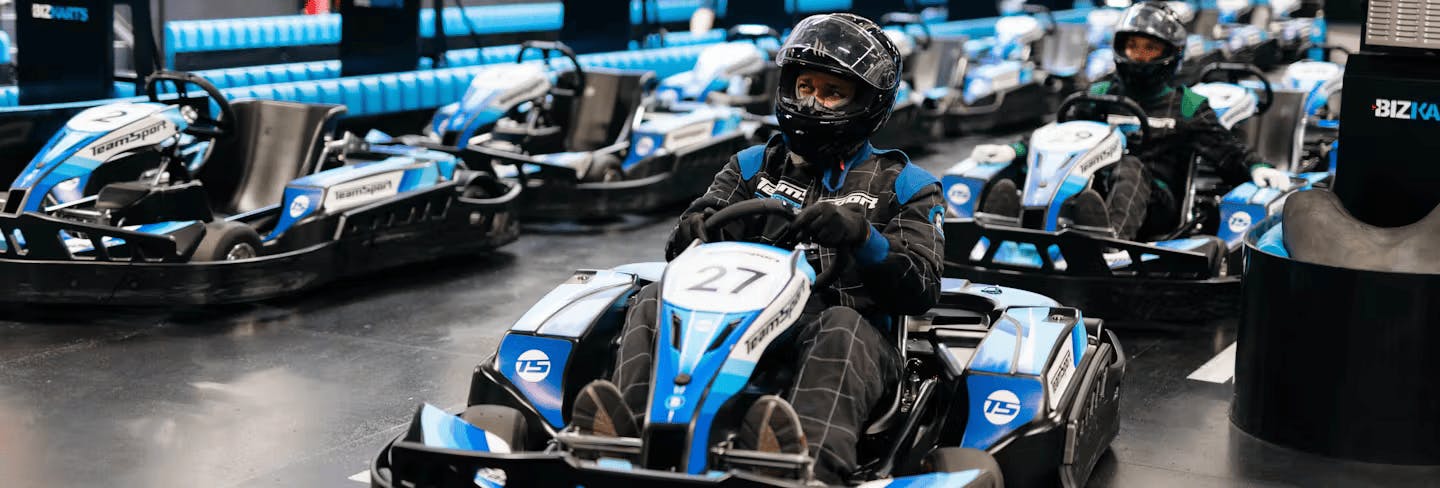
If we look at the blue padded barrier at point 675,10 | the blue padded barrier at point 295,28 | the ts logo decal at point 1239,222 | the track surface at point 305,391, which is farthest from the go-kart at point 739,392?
the blue padded barrier at point 675,10

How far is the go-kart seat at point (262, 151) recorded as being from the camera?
6328 mm

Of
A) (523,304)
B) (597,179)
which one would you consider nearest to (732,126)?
(597,179)

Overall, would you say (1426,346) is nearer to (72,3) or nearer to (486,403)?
(486,403)

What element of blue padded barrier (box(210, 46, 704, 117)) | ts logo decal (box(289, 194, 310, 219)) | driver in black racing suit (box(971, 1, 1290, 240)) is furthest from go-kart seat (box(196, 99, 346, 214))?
driver in black racing suit (box(971, 1, 1290, 240))

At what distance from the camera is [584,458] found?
2.88 meters

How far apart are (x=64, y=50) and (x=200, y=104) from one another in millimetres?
1381

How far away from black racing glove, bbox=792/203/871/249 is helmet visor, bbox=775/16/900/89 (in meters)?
0.38

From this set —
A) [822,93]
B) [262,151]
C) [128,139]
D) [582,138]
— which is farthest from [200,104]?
[822,93]

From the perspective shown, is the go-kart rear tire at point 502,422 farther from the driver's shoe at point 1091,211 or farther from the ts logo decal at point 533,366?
the driver's shoe at point 1091,211

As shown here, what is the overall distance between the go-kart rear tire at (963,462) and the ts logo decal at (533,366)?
0.79 m

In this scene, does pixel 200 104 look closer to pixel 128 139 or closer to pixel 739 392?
pixel 128 139

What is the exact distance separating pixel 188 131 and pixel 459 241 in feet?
3.65

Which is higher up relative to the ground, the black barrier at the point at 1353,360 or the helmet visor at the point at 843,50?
the helmet visor at the point at 843,50

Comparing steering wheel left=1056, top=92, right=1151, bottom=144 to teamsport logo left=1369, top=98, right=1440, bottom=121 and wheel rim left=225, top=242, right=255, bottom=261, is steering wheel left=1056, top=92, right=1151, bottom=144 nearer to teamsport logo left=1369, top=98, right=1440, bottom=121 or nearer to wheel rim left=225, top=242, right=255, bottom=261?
teamsport logo left=1369, top=98, right=1440, bottom=121
